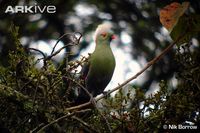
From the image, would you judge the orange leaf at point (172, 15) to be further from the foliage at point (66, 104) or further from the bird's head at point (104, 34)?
the bird's head at point (104, 34)

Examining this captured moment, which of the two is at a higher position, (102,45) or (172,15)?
(102,45)

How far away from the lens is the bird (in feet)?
9.05

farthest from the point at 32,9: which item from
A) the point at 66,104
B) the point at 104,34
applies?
the point at 66,104

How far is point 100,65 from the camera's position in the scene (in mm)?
2787

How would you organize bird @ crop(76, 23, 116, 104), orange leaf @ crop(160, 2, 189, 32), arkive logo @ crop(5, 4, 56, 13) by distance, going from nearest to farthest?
orange leaf @ crop(160, 2, 189, 32)
arkive logo @ crop(5, 4, 56, 13)
bird @ crop(76, 23, 116, 104)

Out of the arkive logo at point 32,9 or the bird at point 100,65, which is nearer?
the arkive logo at point 32,9

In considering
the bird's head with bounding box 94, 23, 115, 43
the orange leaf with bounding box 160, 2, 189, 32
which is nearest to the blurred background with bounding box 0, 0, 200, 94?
the bird's head with bounding box 94, 23, 115, 43

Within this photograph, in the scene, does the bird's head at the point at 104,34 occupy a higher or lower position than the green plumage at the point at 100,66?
higher

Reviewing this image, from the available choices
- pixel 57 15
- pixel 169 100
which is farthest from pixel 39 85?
pixel 57 15

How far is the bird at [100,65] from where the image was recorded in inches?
109

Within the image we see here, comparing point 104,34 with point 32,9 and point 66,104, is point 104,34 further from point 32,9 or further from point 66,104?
point 66,104

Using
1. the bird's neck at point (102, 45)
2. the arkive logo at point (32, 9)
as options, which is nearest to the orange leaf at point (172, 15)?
the arkive logo at point (32, 9)

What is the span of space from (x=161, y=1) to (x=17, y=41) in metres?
1.64

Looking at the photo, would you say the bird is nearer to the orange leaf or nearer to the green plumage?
the green plumage
